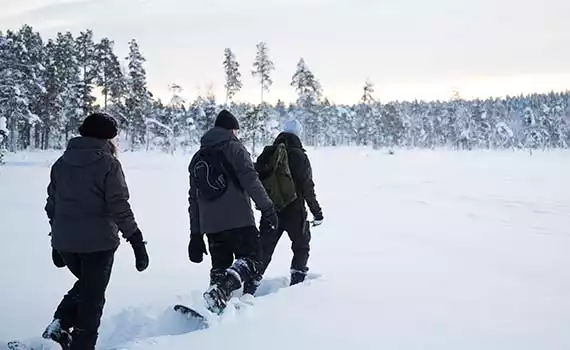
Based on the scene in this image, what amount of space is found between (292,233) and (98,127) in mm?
2777

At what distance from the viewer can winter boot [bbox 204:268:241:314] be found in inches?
174

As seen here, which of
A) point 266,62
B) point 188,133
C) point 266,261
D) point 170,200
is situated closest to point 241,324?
point 266,261

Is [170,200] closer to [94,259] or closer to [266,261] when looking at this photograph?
[266,261]

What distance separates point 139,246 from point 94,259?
1.02 feet

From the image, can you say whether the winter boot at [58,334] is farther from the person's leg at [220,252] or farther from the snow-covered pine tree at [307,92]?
the snow-covered pine tree at [307,92]

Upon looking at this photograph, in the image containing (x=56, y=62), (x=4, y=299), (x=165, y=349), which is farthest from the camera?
(x=56, y=62)

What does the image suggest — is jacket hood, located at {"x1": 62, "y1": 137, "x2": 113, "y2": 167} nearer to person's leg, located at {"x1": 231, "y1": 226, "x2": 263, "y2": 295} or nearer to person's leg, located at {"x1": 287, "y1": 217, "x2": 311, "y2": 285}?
person's leg, located at {"x1": 231, "y1": 226, "x2": 263, "y2": 295}

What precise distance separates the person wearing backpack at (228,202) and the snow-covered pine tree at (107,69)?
5046 cm

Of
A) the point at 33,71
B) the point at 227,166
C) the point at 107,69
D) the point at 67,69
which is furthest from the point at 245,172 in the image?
the point at 67,69

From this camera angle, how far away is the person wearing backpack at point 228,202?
4.73m

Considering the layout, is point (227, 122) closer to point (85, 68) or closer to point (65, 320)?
point (65, 320)

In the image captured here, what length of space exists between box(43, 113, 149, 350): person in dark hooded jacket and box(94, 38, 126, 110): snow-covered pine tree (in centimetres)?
5116

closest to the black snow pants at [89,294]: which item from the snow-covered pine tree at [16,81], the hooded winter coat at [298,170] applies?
the hooded winter coat at [298,170]

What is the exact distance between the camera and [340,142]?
108m
